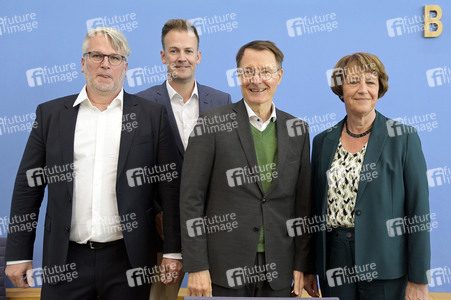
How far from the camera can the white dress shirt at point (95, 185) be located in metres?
1.80

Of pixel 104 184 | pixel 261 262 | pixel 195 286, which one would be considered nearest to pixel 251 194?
pixel 261 262

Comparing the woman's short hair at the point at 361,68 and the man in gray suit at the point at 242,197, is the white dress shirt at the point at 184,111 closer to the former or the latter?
the man in gray suit at the point at 242,197

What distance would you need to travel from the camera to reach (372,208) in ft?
5.74

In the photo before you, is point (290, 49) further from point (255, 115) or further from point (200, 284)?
point (200, 284)

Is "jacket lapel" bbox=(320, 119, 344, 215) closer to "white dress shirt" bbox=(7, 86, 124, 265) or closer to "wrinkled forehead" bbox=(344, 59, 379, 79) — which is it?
"wrinkled forehead" bbox=(344, 59, 379, 79)

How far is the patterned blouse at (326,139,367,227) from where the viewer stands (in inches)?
70.5

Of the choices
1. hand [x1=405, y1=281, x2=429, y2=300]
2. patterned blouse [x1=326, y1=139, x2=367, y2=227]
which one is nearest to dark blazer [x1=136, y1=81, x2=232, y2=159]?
patterned blouse [x1=326, y1=139, x2=367, y2=227]

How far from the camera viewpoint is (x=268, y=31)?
344 cm

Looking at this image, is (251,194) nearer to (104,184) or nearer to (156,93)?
(104,184)

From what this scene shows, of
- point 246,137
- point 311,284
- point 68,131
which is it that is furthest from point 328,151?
point 68,131

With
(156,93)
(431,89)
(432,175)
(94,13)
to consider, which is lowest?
(432,175)

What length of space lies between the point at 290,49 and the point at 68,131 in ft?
7.05

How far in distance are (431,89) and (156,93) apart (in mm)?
2293

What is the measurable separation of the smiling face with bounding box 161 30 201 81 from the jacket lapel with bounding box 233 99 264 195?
2.06ft
